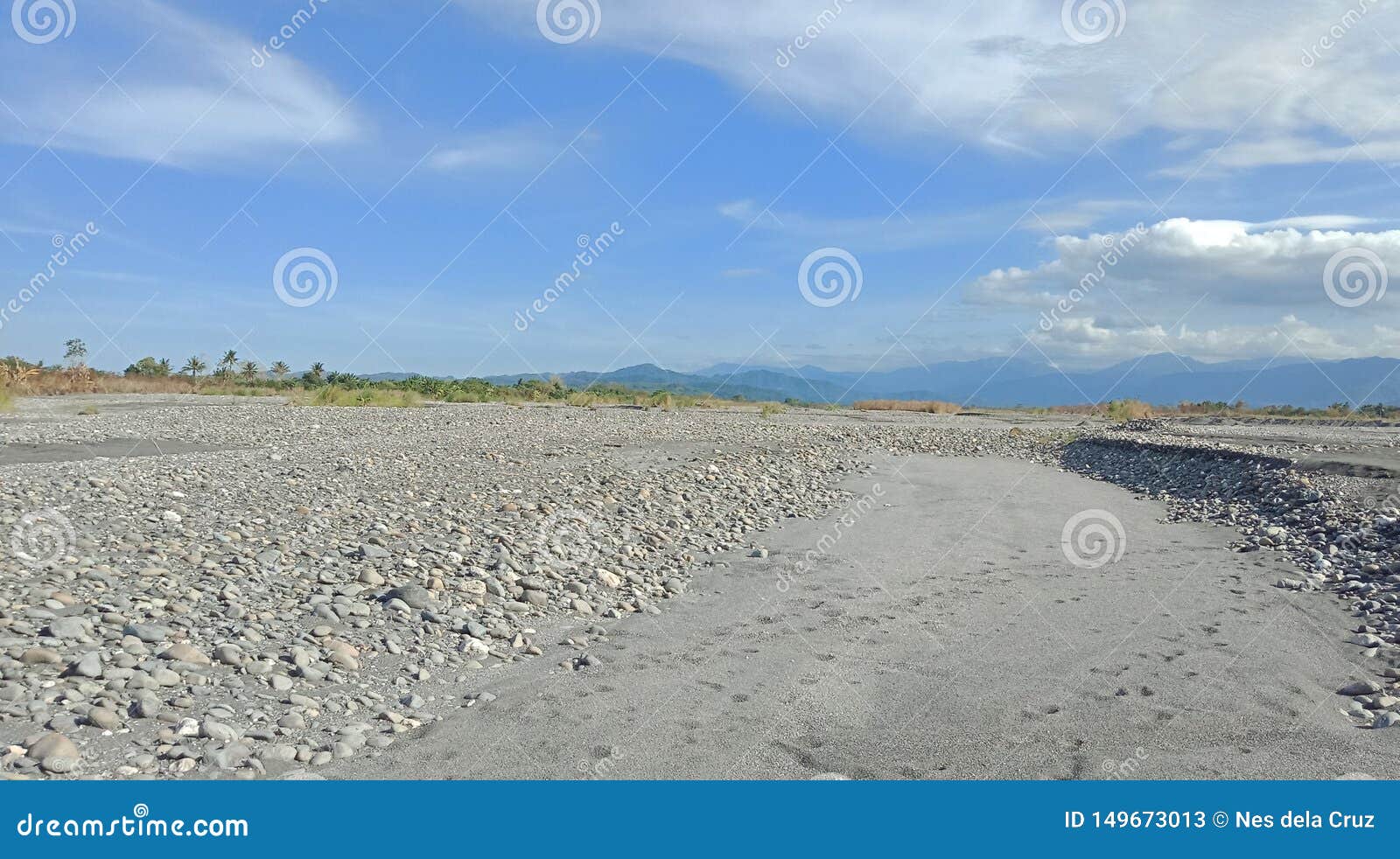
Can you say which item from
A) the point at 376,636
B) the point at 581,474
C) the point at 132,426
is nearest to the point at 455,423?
the point at 132,426

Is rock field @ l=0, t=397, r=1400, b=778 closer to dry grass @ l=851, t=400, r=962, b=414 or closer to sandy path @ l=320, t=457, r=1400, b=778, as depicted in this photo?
sandy path @ l=320, t=457, r=1400, b=778

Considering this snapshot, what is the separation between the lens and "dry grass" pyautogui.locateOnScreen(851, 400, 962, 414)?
169 feet

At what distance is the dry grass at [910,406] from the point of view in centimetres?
5157

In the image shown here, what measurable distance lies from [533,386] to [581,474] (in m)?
42.8

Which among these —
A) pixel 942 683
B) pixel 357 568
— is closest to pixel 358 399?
pixel 357 568

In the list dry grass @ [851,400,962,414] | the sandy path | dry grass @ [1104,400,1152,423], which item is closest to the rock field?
the sandy path

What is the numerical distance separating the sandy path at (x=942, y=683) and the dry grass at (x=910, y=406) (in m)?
41.8

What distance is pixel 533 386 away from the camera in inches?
2205

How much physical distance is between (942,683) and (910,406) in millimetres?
49776

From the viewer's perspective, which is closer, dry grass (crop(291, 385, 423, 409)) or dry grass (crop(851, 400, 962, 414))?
dry grass (crop(291, 385, 423, 409))

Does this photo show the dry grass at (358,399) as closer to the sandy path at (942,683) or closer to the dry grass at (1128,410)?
the sandy path at (942,683)

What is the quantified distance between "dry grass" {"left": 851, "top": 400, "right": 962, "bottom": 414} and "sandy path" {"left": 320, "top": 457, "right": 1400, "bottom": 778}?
137ft

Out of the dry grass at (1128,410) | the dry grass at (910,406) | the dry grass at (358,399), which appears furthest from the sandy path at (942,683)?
the dry grass at (910,406)

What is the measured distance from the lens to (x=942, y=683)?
243 inches
